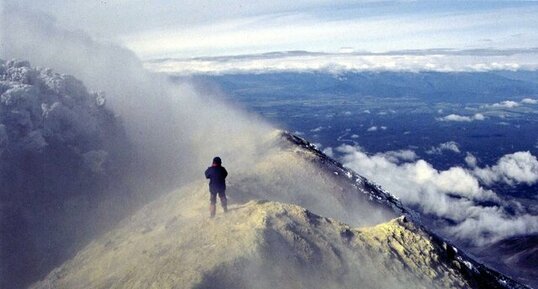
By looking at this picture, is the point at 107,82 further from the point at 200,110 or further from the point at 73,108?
the point at 73,108

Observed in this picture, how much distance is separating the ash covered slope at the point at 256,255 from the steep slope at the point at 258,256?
75mm

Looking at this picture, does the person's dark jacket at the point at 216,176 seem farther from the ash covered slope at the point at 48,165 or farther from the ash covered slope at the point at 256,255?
the ash covered slope at the point at 48,165

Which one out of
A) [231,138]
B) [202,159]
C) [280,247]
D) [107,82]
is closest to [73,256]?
[280,247]

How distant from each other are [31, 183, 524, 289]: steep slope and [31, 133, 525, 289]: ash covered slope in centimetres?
8

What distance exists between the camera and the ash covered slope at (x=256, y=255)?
29.0 metres

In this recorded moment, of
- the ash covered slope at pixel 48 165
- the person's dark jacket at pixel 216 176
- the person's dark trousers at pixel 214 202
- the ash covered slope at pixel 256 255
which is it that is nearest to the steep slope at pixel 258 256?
the ash covered slope at pixel 256 255

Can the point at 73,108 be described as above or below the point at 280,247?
above

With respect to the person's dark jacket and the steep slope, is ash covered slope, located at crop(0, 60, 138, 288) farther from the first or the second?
the person's dark jacket

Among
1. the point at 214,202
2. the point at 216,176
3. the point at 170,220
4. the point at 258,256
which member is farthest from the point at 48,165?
the point at 258,256

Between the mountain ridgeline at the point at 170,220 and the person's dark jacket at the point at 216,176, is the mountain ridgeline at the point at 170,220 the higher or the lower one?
the lower one

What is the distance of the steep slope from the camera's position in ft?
95.0

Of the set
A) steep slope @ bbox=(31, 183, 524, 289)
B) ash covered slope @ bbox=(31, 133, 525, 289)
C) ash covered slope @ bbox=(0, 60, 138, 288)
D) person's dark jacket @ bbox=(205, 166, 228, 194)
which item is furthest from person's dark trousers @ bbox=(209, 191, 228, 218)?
ash covered slope @ bbox=(0, 60, 138, 288)

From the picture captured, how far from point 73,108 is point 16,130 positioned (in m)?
11.2

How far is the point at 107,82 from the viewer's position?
10506cm
